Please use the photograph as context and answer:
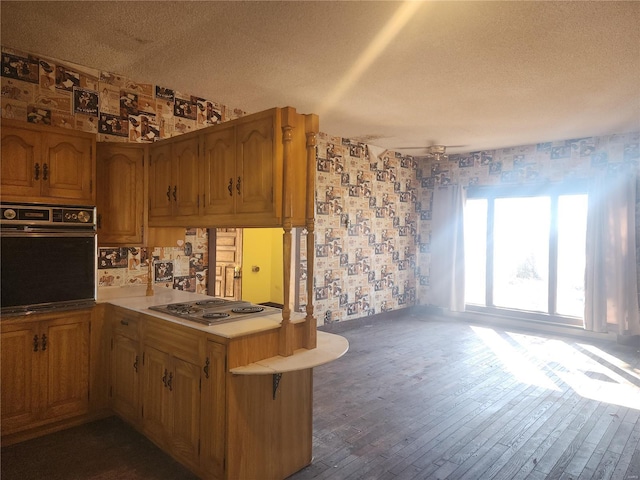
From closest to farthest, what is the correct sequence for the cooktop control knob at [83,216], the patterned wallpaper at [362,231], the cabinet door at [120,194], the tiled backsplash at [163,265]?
the cooktop control knob at [83,216] < the cabinet door at [120,194] < the tiled backsplash at [163,265] < the patterned wallpaper at [362,231]

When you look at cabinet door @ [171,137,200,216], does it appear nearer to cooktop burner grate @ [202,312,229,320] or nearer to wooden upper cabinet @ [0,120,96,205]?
wooden upper cabinet @ [0,120,96,205]

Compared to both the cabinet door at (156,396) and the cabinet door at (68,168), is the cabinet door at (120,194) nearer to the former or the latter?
the cabinet door at (68,168)

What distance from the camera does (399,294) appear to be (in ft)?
23.3

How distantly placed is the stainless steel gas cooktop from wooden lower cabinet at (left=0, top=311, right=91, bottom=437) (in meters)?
0.71

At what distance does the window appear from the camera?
5.95 metres

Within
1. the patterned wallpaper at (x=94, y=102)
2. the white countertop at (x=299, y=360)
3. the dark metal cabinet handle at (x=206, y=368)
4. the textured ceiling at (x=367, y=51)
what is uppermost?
the textured ceiling at (x=367, y=51)

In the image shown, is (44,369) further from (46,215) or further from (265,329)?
(265,329)

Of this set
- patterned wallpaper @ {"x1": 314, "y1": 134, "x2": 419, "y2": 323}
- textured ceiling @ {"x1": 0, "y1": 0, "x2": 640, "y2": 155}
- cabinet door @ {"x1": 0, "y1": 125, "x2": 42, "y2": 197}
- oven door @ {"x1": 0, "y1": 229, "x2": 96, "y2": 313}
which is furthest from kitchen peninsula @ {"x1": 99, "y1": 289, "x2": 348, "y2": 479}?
patterned wallpaper @ {"x1": 314, "y1": 134, "x2": 419, "y2": 323}

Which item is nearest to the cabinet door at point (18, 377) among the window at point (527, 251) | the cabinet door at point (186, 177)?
the cabinet door at point (186, 177)

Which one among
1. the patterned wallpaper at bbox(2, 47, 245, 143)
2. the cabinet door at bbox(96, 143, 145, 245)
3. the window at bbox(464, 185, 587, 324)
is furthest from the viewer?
the window at bbox(464, 185, 587, 324)

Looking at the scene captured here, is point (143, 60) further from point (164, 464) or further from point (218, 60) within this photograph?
point (164, 464)

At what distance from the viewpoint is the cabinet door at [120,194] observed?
330 centimetres

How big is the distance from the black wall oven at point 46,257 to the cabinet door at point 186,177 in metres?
0.63

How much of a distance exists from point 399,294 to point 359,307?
116cm
